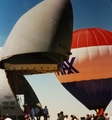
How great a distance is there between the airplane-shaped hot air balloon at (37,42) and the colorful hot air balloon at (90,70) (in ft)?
35.1

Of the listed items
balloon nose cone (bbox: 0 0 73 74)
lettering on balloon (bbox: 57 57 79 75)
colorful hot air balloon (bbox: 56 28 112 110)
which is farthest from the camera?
lettering on balloon (bbox: 57 57 79 75)

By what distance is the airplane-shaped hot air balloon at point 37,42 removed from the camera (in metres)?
17.9

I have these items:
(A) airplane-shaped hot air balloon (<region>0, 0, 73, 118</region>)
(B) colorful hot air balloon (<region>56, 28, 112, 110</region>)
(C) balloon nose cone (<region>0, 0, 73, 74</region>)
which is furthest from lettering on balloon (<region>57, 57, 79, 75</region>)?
(C) balloon nose cone (<region>0, 0, 73, 74</region>)

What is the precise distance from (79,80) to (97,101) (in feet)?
7.58

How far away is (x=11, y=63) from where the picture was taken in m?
20.2

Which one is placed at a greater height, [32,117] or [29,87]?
[29,87]

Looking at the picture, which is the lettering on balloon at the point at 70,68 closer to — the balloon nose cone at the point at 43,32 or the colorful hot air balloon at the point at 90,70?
the colorful hot air balloon at the point at 90,70

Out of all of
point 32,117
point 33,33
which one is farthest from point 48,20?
point 32,117

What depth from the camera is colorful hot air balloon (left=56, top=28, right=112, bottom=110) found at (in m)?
31.6

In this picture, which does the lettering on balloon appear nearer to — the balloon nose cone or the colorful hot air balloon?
the colorful hot air balloon

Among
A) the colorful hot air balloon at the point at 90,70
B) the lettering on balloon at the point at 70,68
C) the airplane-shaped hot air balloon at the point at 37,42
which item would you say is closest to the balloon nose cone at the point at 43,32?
the airplane-shaped hot air balloon at the point at 37,42

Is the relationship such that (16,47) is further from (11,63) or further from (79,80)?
(79,80)

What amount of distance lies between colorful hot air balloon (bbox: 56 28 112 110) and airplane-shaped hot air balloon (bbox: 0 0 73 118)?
35.1ft

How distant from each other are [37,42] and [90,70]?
14653 millimetres
